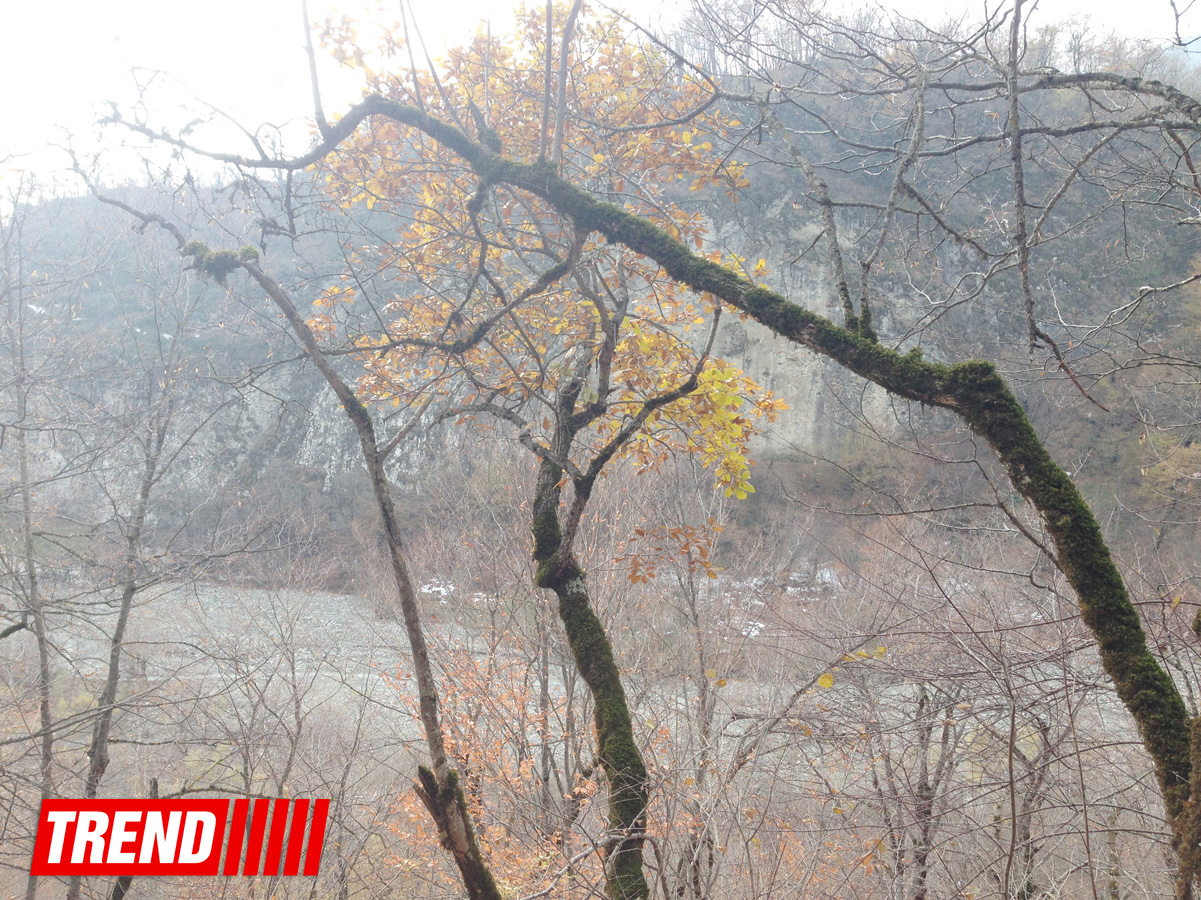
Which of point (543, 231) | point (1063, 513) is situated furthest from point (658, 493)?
point (1063, 513)

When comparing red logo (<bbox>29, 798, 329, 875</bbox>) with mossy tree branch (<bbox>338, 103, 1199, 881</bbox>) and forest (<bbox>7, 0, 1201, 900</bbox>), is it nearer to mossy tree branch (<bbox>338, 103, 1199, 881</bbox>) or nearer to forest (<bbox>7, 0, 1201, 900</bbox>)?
forest (<bbox>7, 0, 1201, 900</bbox>)

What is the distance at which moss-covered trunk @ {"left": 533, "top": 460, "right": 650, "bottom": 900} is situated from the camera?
9.68 ft

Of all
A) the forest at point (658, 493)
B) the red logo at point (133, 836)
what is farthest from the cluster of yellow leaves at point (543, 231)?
the red logo at point (133, 836)

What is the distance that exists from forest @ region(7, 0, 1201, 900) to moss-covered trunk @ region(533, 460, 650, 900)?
2 centimetres

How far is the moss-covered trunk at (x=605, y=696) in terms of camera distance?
9.68 feet

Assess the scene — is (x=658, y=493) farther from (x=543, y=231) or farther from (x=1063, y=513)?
(x=1063, y=513)

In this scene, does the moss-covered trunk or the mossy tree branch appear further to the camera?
the moss-covered trunk

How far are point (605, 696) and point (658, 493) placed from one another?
23.9ft

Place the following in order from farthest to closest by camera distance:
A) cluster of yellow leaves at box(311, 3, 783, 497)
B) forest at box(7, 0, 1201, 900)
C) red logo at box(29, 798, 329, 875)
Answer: red logo at box(29, 798, 329, 875) → cluster of yellow leaves at box(311, 3, 783, 497) → forest at box(7, 0, 1201, 900)

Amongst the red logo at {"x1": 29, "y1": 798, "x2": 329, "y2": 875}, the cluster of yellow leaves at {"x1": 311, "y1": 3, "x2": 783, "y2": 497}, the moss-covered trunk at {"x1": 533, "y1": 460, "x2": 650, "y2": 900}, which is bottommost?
the red logo at {"x1": 29, "y1": 798, "x2": 329, "y2": 875}

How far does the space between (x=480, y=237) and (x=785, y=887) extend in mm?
3477

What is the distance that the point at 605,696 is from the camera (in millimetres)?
3383

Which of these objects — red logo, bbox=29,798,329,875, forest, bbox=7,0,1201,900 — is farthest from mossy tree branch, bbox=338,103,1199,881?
red logo, bbox=29,798,329,875

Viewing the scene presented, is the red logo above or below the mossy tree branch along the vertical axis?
below
